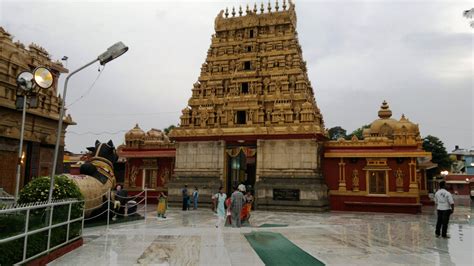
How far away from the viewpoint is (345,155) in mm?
22062

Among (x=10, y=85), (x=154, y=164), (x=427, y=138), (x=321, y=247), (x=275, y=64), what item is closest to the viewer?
(x=321, y=247)

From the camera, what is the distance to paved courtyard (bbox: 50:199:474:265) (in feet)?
26.0

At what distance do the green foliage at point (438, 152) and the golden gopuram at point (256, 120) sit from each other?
27858 mm

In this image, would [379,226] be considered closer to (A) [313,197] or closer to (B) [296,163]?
(A) [313,197]

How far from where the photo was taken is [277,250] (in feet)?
30.0

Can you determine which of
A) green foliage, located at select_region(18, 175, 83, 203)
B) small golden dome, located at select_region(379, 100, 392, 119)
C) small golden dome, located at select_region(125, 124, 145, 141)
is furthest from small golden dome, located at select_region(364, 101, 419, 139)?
green foliage, located at select_region(18, 175, 83, 203)

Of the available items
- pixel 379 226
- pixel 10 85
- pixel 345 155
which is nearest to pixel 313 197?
pixel 345 155

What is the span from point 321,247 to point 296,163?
466 inches

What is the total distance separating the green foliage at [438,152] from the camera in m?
44.5

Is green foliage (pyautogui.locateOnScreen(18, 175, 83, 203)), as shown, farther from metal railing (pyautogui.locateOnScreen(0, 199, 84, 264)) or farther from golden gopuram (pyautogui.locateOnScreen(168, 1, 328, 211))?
golden gopuram (pyautogui.locateOnScreen(168, 1, 328, 211))

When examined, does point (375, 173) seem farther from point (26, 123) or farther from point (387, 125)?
point (26, 123)

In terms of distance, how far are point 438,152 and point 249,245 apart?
142 ft

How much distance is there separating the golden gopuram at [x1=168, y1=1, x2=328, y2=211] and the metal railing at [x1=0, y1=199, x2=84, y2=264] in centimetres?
1338

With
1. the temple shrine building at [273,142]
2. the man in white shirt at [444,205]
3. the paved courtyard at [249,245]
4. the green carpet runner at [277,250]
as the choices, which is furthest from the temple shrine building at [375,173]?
the green carpet runner at [277,250]
